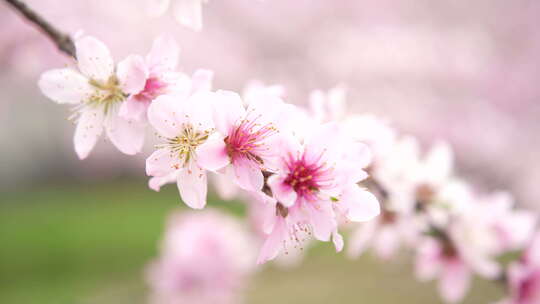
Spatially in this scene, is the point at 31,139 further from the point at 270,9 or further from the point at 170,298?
the point at 170,298

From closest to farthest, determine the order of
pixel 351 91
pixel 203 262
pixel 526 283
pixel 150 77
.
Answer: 1. pixel 150 77
2. pixel 526 283
3. pixel 203 262
4. pixel 351 91

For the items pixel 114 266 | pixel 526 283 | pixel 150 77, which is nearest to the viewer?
pixel 150 77

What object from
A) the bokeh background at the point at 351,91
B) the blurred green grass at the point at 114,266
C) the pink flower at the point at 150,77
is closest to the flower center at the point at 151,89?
the pink flower at the point at 150,77

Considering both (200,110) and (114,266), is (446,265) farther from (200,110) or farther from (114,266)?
(114,266)

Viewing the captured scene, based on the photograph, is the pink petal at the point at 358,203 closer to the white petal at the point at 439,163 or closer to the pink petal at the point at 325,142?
the pink petal at the point at 325,142

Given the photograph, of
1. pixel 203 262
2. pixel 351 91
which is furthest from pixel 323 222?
pixel 351 91

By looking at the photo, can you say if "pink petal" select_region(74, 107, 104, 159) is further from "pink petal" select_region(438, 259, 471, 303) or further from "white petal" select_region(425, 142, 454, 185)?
"pink petal" select_region(438, 259, 471, 303)

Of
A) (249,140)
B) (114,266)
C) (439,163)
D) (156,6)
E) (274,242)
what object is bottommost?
(274,242)
